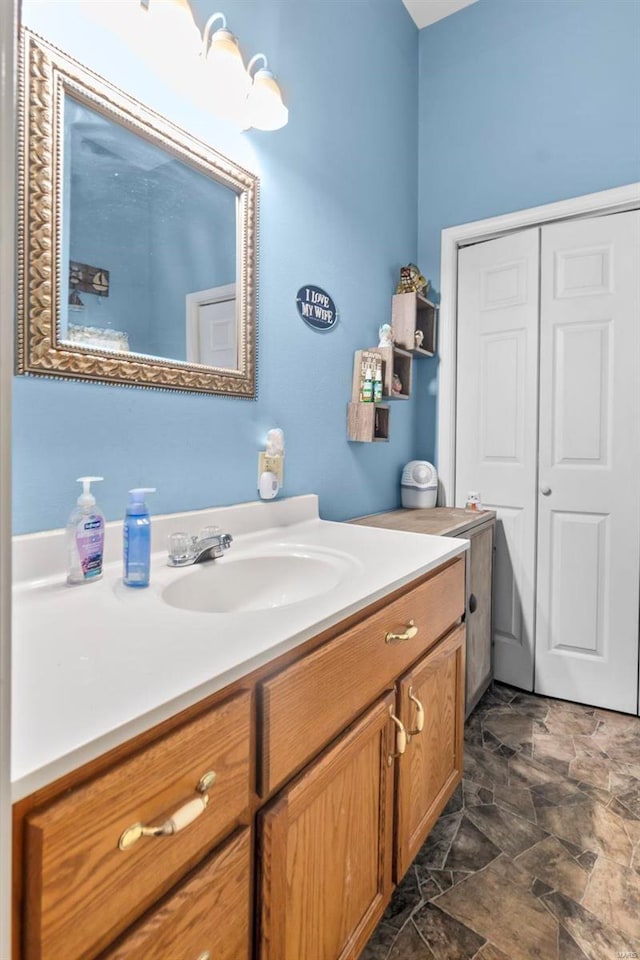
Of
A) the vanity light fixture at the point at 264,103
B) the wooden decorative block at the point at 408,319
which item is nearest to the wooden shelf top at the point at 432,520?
the wooden decorative block at the point at 408,319

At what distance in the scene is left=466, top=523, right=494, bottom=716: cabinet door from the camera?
6.14 feet

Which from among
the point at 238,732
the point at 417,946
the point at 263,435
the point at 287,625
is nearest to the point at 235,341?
the point at 263,435

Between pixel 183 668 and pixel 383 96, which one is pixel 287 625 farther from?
pixel 383 96

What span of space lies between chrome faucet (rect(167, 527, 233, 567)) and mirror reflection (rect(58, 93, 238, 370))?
1.41ft

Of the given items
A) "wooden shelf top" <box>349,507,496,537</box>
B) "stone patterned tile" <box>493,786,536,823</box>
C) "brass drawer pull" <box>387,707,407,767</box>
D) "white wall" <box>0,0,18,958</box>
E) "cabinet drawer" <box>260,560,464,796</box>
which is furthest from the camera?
"wooden shelf top" <box>349,507,496,537</box>

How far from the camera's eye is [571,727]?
1.91 metres

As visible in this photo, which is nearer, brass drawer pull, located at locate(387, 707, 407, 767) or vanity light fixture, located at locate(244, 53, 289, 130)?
brass drawer pull, located at locate(387, 707, 407, 767)

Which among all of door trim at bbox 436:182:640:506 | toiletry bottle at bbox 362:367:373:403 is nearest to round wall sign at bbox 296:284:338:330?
toiletry bottle at bbox 362:367:373:403

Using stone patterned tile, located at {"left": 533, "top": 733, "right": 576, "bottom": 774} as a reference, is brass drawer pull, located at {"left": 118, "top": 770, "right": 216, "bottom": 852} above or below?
above

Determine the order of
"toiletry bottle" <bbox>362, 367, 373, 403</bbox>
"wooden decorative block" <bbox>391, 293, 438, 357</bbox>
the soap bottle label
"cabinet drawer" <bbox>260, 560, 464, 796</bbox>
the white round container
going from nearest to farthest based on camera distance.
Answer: "cabinet drawer" <bbox>260, 560, 464, 796</bbox>, the soap bottle label, "toiletry bottle" <bbox>362, 367, 373, 403</bbox>, "wooden decorative block" <bbox>391, 293, 438, 357</bbox>, the white round container

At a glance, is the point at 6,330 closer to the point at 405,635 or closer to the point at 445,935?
the point at 405,635

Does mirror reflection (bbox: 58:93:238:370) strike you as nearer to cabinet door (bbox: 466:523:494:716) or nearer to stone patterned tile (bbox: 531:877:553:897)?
cabinet door (bbox: 466:523:494:716)

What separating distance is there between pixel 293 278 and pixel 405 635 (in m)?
1.12

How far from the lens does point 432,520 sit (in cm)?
187
